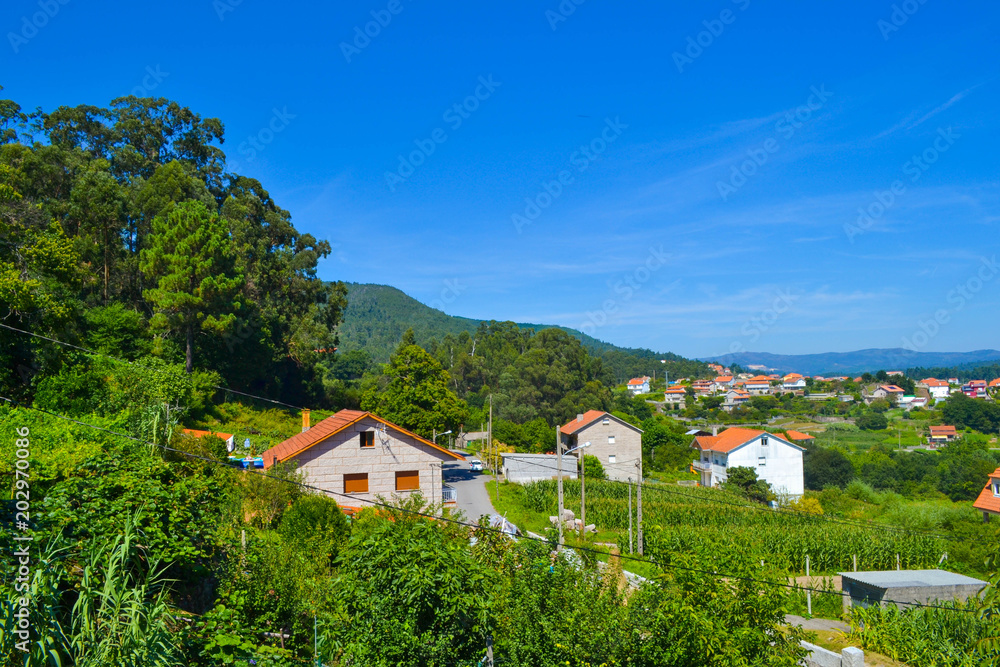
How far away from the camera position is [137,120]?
45.3 meters

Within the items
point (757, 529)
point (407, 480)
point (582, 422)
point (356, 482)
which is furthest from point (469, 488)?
point (582, 422)

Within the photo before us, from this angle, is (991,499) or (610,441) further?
(610,441)

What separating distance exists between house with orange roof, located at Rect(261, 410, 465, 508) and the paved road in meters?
2.72

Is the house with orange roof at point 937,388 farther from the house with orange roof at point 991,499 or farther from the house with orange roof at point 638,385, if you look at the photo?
the house with orange roof at point 991,499

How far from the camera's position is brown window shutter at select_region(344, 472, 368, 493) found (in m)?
25.6

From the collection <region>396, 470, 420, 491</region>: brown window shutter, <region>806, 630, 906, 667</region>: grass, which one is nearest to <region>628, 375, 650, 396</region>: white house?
<region>396, 470, 420, 491</region>: brown window shutter

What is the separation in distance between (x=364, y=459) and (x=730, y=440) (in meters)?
42.6

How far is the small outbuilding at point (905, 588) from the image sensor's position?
1625 cm

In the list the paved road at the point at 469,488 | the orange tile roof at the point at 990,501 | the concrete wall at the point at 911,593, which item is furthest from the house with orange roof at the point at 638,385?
the concrete wall at the point at 911,593

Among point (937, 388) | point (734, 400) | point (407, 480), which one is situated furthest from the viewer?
point (937, 388)

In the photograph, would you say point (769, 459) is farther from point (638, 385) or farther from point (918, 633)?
point (638, 385)

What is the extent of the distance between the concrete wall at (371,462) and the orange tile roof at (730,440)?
38083 millimetres

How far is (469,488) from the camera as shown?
38938 mm

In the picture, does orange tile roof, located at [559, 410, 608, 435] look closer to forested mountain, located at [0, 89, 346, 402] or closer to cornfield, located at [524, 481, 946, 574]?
cornfield, located at [524, 481, 946, 574]
